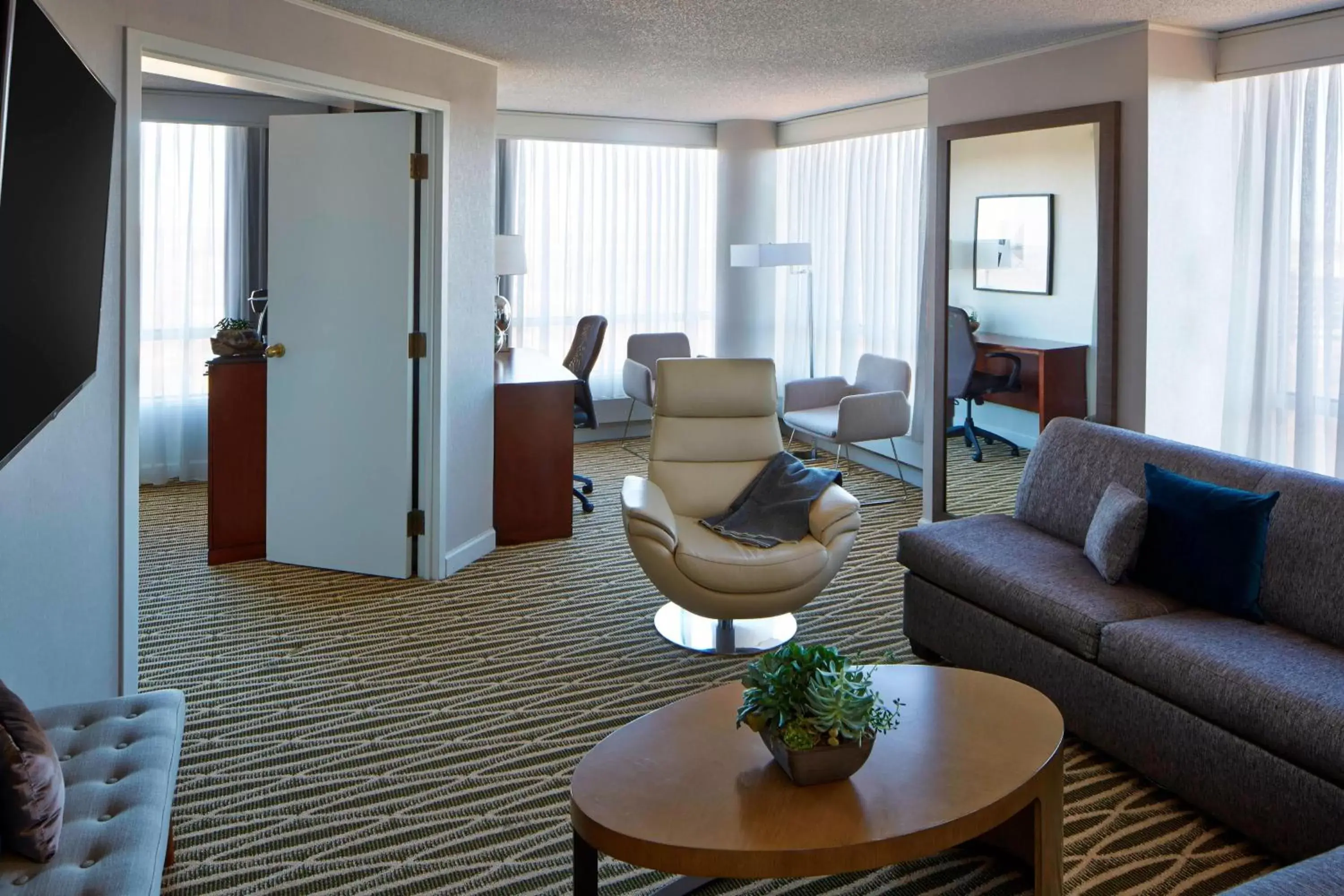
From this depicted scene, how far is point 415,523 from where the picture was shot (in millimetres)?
4898

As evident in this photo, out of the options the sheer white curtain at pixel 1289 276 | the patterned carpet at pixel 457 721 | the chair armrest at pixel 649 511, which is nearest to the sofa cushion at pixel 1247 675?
the patterned carpet at pixel 457 721

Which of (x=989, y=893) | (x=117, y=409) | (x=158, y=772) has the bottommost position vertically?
(x=989, y=893)

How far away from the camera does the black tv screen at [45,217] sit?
1.78 m

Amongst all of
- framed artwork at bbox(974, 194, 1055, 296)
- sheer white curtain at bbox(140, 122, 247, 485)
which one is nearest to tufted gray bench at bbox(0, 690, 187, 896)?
framed artwork at bbox(974, 194, 1055, 296)

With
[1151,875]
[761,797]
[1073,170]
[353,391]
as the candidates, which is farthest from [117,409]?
[1073,170]

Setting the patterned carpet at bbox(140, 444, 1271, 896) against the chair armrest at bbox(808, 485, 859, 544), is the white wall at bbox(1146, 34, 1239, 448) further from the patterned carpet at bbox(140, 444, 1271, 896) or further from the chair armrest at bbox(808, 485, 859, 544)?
the chair armrest at bbox(808, 485, 859, 544)

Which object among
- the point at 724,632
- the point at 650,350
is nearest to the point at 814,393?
the point at 650,350

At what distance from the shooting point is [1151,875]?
258 cm

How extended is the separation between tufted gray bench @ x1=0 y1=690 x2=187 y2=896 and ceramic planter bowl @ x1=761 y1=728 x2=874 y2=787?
1.18m

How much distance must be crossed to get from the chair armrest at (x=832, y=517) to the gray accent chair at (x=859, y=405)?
2051 mm

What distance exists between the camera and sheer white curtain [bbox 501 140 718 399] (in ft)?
25.4

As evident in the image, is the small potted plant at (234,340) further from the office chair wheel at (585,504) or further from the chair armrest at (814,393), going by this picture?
the chair armrest at (814,393)

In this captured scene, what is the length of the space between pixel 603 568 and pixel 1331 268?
329cm

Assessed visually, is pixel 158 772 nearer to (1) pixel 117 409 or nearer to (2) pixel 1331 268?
(1) pixel 117 409
